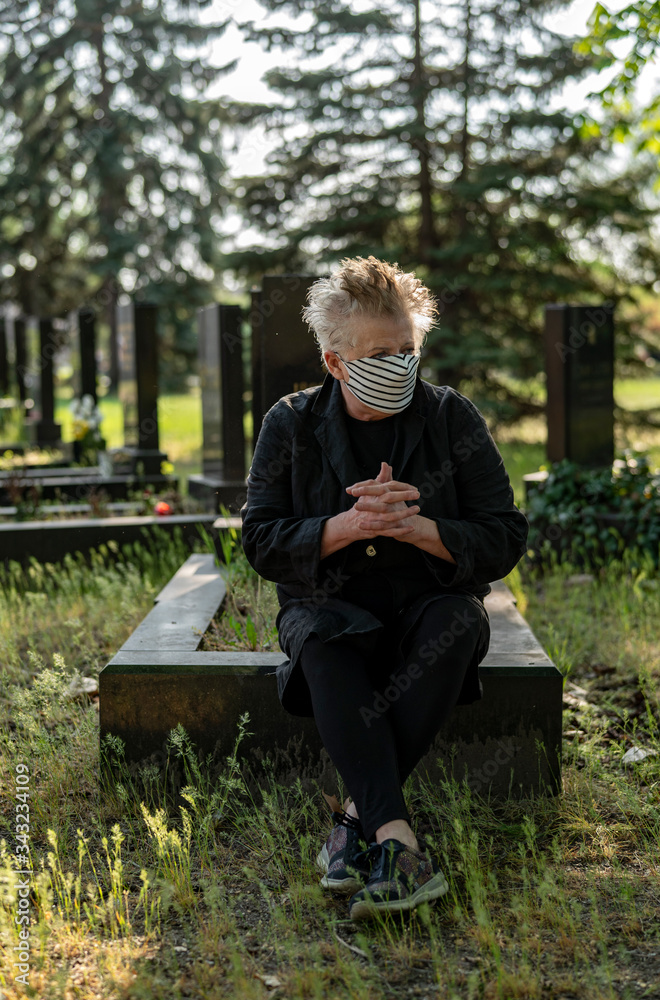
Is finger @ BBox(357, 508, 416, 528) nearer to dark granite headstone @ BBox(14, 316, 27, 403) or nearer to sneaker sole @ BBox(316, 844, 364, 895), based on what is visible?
sneaker sole @ BBox(316, 844, 364, 895)

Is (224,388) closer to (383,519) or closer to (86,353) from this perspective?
(383,519)

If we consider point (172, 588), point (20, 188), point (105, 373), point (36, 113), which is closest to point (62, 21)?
point (36, 113)

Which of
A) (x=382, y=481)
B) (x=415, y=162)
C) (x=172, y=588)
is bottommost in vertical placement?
(x=172, y=588)

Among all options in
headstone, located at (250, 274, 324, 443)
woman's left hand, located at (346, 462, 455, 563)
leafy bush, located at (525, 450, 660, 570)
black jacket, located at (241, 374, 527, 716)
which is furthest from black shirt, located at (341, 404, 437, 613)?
leafy bush, located at (525, 450, 660, 570)

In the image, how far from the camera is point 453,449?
9.84 feet

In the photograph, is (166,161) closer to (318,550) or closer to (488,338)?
(488,338)

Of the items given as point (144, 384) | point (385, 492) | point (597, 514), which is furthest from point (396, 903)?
point (144, 384)

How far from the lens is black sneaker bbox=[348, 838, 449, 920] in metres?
2.37

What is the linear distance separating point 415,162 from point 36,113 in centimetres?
1766


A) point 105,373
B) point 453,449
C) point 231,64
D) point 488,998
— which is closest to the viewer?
point 488,998

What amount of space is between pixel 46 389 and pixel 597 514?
10347 mm

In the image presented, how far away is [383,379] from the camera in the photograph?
2871 mm

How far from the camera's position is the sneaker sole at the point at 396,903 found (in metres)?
2.36

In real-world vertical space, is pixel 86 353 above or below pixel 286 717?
above
